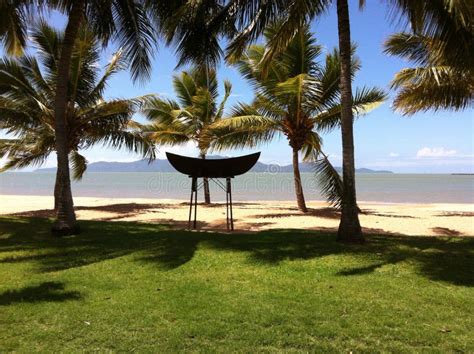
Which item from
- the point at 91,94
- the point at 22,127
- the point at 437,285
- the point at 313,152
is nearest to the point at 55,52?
the point at 91,94

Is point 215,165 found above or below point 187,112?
below

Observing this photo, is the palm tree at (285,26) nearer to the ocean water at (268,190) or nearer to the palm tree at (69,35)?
the palm tree at (69,35)

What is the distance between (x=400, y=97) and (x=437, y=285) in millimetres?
10238

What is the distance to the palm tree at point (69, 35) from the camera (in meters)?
10.1

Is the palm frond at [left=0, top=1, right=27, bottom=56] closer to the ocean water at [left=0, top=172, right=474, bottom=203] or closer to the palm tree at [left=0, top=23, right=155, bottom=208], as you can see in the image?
the palm tree at [left=0, top=23, right=155, bottom=208]

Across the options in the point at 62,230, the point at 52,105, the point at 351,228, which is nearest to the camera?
the point at 351,228

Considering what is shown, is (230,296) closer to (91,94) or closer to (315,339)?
(315,339)

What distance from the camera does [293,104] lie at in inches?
607

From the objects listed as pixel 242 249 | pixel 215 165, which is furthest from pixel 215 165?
pixel 242 249

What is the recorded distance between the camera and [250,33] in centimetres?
945

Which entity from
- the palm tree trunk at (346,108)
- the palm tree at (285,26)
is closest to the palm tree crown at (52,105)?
the palm tree at (285,26)

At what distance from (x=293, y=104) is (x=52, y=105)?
8749 millimetres

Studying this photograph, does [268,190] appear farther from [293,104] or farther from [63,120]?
[63,120]

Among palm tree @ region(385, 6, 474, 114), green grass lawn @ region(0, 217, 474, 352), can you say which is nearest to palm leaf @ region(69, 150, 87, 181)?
green grass lawn @ region(0, 217, 474, 352)
